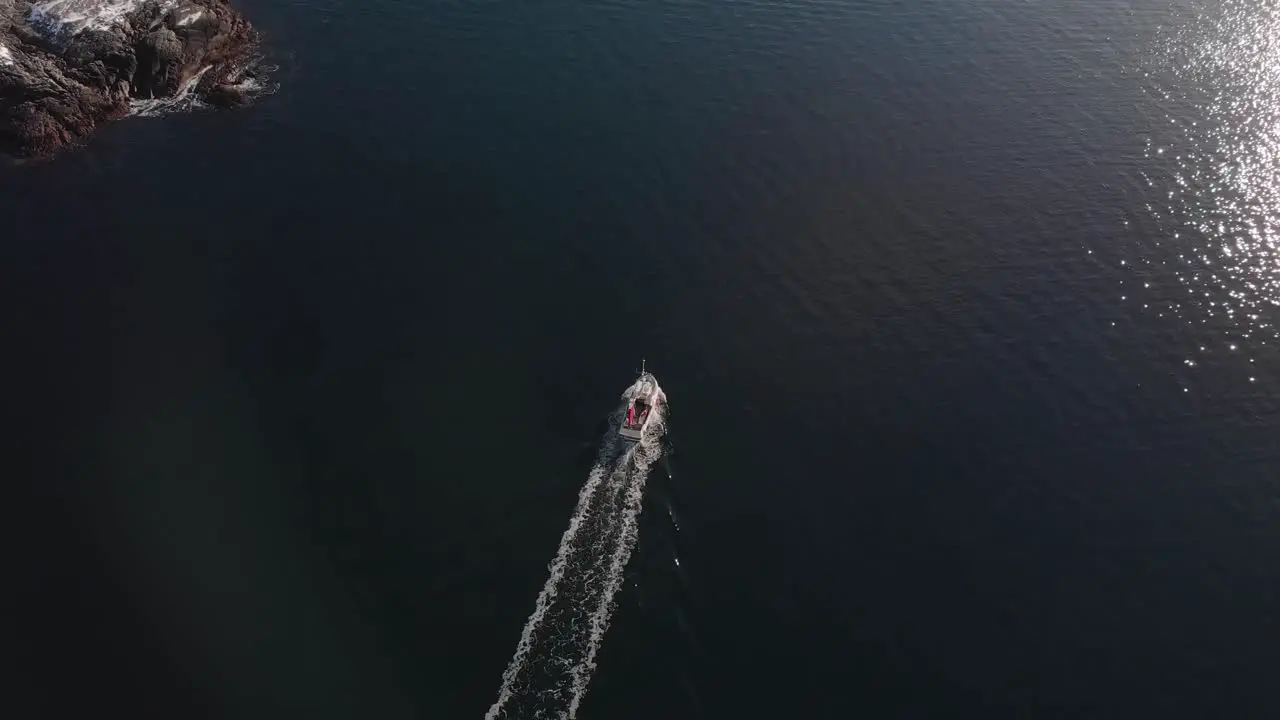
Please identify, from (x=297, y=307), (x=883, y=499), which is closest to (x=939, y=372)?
(x=883, y=499)

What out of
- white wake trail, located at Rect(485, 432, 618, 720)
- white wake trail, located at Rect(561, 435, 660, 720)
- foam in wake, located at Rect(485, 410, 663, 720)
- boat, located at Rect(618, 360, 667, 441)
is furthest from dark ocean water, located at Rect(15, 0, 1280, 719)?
boat, located at Rect(618, 360, 667, 441)

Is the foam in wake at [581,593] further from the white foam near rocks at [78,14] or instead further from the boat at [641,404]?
the white foam near rocks at [78,14]

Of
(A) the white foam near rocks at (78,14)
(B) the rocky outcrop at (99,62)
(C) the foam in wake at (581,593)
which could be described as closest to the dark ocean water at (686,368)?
(C) the foam in wake at (581,593)

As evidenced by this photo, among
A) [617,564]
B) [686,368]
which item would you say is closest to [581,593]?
[617,564]

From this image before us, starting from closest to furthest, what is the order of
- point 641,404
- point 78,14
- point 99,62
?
point 641,404, point 99,62, point 78,14

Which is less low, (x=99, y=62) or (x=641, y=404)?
(x=99, y=62)

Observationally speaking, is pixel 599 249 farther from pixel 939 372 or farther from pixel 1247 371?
pixel 1247 371

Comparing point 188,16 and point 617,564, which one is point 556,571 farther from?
point 188,16
